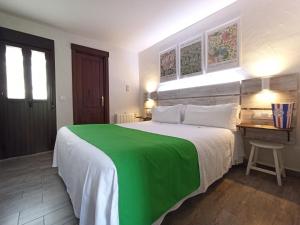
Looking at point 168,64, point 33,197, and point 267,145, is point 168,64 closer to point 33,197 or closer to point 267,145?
point 267,145

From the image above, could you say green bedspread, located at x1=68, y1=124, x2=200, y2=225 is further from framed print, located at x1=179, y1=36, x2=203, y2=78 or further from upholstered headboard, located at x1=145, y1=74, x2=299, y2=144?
framed print, located at x1=179, y1=36, x2=203, y2=78

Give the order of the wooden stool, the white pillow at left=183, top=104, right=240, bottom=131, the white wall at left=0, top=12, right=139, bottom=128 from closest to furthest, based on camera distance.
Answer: the wooden stool, the white pillow at left=183, top=104, right=240, bottom=131, the white wall at left=0, top=12, right=139, bottom=128

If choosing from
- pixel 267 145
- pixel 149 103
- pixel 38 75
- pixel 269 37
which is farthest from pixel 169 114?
pixel 38 75

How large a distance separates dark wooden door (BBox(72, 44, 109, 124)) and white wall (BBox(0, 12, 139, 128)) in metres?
0.12

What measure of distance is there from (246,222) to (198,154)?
0.62 meters

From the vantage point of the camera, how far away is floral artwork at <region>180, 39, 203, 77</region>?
298 centimetres

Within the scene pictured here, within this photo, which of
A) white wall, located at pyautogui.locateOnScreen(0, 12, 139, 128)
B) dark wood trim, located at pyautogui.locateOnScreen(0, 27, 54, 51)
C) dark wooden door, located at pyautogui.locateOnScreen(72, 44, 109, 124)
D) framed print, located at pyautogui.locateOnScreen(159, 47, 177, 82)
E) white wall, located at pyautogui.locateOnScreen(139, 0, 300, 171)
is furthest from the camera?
dark wooden door, located at pyautogui.locateOnScreen(72, 44, 109, 124)

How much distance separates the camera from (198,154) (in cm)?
147

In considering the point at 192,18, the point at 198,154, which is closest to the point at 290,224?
the point at 198,154

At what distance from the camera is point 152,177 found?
→ 1.08 meters

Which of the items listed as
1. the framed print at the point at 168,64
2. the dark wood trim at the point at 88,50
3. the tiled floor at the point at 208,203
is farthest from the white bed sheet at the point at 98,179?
the dark wood trim at the point at 88,50

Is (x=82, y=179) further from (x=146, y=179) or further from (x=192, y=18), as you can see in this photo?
(x=192, y=18)

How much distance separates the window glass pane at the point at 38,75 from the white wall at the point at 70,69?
229 mm

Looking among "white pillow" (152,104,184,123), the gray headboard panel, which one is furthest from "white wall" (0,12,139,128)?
"white pillow" (152,104,184,123)
